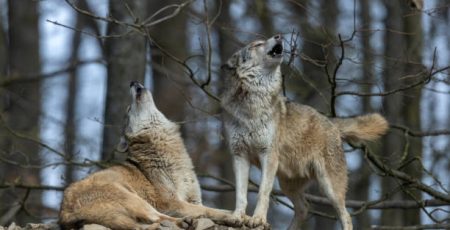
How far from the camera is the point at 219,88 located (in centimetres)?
1811

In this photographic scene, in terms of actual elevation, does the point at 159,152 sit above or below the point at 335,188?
above

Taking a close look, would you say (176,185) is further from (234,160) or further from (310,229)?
(310,229)

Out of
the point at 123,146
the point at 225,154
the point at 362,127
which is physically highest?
the point at 225,154

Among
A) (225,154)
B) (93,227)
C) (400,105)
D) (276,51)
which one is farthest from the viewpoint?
(225,154)

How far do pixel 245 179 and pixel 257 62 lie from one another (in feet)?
4.86

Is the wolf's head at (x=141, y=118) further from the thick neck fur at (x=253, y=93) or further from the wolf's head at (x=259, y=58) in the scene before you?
the wolf's head at (x=259, y=58)

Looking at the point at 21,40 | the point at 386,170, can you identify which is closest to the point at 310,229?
the point at 21,40

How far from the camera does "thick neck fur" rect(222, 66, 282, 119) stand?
11.4 m

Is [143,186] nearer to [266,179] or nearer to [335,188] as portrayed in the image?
[266,179]

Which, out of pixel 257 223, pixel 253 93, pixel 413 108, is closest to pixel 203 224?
pixel 257 223

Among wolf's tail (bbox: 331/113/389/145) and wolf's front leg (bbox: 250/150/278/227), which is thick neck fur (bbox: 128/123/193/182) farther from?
wolf's tail (bbox: 331/113/389/145)

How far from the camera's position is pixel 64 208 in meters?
10.5

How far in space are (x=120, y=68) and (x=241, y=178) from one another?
198 inches

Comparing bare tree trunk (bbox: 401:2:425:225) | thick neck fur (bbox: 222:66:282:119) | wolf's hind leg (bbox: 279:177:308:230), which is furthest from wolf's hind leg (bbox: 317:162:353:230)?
bare tree trunk (bbox: 401:2:425:225)
